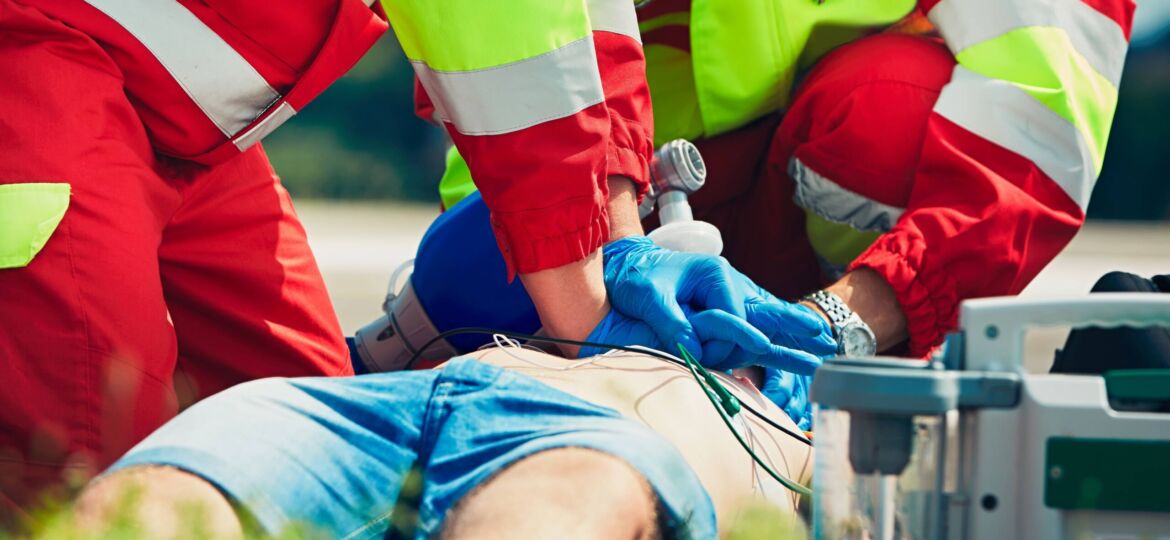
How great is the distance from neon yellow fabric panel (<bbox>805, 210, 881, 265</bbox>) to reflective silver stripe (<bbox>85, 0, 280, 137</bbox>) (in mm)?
1459

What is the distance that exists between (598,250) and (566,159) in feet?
0.64

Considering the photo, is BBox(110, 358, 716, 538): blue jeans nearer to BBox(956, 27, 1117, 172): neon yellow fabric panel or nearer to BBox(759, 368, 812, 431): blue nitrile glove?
BBox(759, 368, 812, 431): blue nitrile glove

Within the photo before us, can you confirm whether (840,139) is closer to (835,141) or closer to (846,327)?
(835,141)

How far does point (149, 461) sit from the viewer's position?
1441mm

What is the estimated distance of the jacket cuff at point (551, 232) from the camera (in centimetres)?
216

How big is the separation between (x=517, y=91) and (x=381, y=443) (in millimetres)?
686

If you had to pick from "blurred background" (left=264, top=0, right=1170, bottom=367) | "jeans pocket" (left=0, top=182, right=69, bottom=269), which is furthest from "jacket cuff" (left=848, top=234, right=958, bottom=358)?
"blurred background" (left=264, top=0, right=1170, bottom=367)

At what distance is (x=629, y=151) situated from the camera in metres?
2.47

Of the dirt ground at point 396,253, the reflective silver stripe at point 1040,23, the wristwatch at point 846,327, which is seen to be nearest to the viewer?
the wristwatch at point 846,327

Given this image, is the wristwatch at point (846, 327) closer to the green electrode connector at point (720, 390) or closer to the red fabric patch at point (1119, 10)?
the green electrode connector at point (720, 390)

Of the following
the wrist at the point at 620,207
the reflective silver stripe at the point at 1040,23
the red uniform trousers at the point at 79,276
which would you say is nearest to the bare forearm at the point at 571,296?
the wrist at the point at 620,207

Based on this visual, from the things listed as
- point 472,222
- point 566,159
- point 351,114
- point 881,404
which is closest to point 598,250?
point 566,159

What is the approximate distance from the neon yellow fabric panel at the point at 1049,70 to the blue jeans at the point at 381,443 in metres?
1.61

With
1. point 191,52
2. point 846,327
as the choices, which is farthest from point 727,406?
point 191,52
